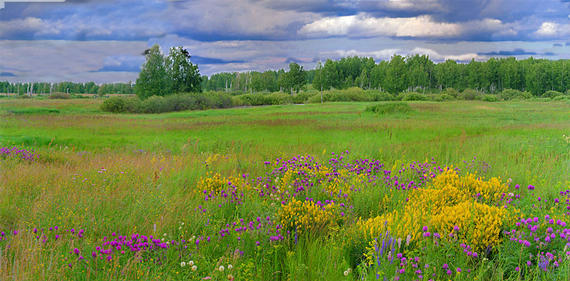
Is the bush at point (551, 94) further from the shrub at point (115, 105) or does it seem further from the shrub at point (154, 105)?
the shrub at point (115, 105)

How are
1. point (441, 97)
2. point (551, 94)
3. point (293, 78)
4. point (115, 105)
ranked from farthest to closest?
point (551, 94)
point (441, 97)
point (293, 78)
point (115, 105)

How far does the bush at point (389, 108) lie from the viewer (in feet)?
37.3

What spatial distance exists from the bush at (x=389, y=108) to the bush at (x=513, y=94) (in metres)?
3.45

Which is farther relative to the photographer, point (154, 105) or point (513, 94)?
point (513, 94)

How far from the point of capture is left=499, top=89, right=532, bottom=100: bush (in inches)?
490

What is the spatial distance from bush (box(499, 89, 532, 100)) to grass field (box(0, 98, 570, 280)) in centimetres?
37

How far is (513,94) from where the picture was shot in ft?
41.3

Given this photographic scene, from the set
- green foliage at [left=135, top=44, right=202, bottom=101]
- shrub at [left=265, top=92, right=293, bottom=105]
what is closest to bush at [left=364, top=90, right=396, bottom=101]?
shrub at [left=265, top=92, right=293, bottom=105]

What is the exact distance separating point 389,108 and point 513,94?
174 inches

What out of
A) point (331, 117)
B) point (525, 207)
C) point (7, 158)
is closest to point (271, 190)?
point (525, 207)

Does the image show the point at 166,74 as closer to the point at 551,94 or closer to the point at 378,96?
the point at 378,96

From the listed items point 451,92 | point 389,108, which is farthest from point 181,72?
point 451,92

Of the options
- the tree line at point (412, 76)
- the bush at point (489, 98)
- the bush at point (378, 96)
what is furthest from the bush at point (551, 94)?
the bush at point (378, 96)

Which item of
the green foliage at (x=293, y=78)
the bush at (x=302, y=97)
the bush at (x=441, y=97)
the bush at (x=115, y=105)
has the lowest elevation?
the bush at (x=115, y=105)
